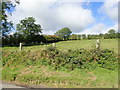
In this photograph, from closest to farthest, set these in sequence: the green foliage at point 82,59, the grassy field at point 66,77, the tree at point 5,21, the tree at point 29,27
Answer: the grassy field at point 66,77
the green foliage at point 82,59
the tree at point 5,21
the tree at point 29,27

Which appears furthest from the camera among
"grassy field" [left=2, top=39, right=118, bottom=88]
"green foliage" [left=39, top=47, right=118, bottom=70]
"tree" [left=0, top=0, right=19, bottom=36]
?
"tree" [left=0, top=0, right=19, bottom=36]

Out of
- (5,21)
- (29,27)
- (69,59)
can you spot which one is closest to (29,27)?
(29,27)

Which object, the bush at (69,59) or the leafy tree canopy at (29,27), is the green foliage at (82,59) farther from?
the leafy tree canopy at (29,27)

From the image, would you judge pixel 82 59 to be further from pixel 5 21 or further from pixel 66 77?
pixel 5 21

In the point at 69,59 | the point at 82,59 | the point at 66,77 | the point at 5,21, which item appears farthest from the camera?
the point at 5,21

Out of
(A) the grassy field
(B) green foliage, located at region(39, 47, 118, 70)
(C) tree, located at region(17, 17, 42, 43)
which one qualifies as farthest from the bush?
(C) tree, located at region(17, 17, 42, 43)

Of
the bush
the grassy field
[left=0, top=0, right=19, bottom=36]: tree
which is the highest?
[left=0, top=0, right=19, bottom=36]: tree

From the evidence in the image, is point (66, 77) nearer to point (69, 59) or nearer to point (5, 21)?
point (69, 59)

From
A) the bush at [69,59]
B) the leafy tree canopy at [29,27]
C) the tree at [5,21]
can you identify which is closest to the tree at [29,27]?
the leafy tree canopy at [29,27]

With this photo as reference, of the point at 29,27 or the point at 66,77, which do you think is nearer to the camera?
the point at 66,77

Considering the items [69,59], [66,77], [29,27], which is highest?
[29,27]

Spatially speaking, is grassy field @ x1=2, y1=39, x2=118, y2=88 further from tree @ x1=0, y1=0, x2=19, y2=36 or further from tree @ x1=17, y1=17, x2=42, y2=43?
tree @ x1=17, y1=17, x2=42, y2=43

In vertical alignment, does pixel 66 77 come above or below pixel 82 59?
below

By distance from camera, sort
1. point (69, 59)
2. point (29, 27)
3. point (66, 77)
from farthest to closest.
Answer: point (29, 27) → point (69, 59) → point (66, 77)
